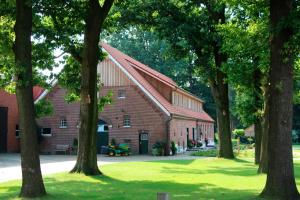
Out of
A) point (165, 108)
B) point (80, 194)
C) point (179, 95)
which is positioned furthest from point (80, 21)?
point (179, 95)

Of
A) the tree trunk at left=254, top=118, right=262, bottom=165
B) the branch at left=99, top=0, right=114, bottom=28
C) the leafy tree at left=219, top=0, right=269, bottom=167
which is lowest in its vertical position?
the tree trunk at left=254, top=118, right=262, bottom=165

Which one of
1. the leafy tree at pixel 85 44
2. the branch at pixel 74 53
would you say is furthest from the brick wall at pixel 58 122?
the leafy tree at pixel 85 44

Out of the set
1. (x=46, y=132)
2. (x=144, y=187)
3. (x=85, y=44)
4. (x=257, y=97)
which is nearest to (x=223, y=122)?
(x=257, y=97)

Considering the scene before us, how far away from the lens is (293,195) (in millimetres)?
12234

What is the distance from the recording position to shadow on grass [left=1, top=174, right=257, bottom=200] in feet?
46.3

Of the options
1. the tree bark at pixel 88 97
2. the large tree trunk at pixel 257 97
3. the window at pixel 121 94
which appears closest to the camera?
the tree bark at pixel 88 97

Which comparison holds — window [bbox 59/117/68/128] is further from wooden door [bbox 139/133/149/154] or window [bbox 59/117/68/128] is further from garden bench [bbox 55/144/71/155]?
wooden door [bbox 139/133/149/154]

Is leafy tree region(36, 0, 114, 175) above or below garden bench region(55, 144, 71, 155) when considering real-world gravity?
above

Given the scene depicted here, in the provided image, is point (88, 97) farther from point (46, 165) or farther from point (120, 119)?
point (120, 119)

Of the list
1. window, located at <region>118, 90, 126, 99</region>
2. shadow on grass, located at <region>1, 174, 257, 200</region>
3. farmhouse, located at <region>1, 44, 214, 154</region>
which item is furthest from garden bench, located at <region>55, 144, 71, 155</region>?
shadow on grass, located at <region>1, 174, 257, 200</region>

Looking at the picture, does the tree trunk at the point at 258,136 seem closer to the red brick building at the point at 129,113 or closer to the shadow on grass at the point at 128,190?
the shadow on grass at the point at 128,190

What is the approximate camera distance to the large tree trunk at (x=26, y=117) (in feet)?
45.0

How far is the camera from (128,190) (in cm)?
1587

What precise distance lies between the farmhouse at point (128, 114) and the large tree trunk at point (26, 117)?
1103 inches
